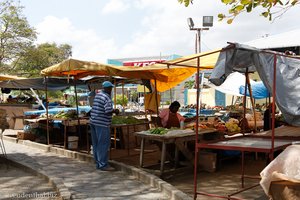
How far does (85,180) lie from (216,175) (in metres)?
2.52

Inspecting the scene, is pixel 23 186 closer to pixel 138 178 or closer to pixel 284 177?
pixel 138 178

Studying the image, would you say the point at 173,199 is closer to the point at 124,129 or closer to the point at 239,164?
the point at 239,164

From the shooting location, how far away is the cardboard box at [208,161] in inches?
298

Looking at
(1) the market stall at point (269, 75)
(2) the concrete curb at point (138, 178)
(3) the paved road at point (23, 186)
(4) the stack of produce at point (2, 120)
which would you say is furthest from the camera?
(4) the stack of produce at point (2, 120)

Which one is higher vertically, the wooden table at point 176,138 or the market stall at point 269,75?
the market stall at point 269,75

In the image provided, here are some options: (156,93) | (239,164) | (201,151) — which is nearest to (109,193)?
(201,151)

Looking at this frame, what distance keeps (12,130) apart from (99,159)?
33.5ft

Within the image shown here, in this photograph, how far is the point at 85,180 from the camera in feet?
22.9

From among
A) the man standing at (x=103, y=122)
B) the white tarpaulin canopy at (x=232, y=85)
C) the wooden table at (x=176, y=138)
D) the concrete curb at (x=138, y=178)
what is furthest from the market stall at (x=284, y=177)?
the white tarpaulin canopy at (x=232, y=85)

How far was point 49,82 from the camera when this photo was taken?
1267 centimetres

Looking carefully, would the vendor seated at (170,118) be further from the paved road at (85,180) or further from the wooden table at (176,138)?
the paved road at (85,180)

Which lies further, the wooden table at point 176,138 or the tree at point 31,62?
the tree at point 31,62

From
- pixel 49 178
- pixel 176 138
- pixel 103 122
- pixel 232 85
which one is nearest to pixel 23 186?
pixel 49 178

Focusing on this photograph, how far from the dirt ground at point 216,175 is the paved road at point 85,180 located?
0.59 meters
